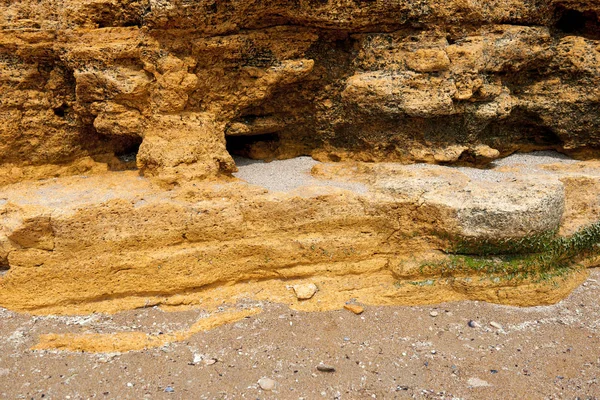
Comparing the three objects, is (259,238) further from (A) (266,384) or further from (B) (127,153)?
(B) (127,153)

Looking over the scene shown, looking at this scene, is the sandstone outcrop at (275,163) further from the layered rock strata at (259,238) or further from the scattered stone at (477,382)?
the scattered stone at (477,382)

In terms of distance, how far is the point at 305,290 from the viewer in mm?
4965

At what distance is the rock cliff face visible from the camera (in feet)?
16.8

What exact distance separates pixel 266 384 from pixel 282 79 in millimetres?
3248

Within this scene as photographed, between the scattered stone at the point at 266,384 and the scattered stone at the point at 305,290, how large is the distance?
3.36ft

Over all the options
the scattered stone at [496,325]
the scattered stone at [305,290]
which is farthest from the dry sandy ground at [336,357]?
the scattered stone at [305,290]

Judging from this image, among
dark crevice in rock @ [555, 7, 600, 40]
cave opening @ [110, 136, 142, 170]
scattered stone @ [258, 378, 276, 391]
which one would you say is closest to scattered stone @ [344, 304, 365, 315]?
scattered stone @ [258, 378, 276, 391]

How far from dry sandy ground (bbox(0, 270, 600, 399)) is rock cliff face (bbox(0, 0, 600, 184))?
1.77 m

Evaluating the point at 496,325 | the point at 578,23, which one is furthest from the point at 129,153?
the point at 578,23

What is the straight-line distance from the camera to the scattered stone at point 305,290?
4.93 m

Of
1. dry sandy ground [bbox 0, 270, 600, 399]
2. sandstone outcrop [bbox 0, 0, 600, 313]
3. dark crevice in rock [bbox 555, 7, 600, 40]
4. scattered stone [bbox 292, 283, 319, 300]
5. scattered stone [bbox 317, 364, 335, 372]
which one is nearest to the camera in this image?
dry sandy ground [bbox 0, 270, 600, 399]

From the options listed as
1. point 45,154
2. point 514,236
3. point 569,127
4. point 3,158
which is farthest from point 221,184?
point 569,127

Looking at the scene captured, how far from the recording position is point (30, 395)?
391cm

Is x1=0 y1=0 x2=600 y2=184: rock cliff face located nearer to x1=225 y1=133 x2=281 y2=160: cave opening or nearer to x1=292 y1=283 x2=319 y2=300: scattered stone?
x1=225 y1=133 x2=281 y2=160: cave opening
